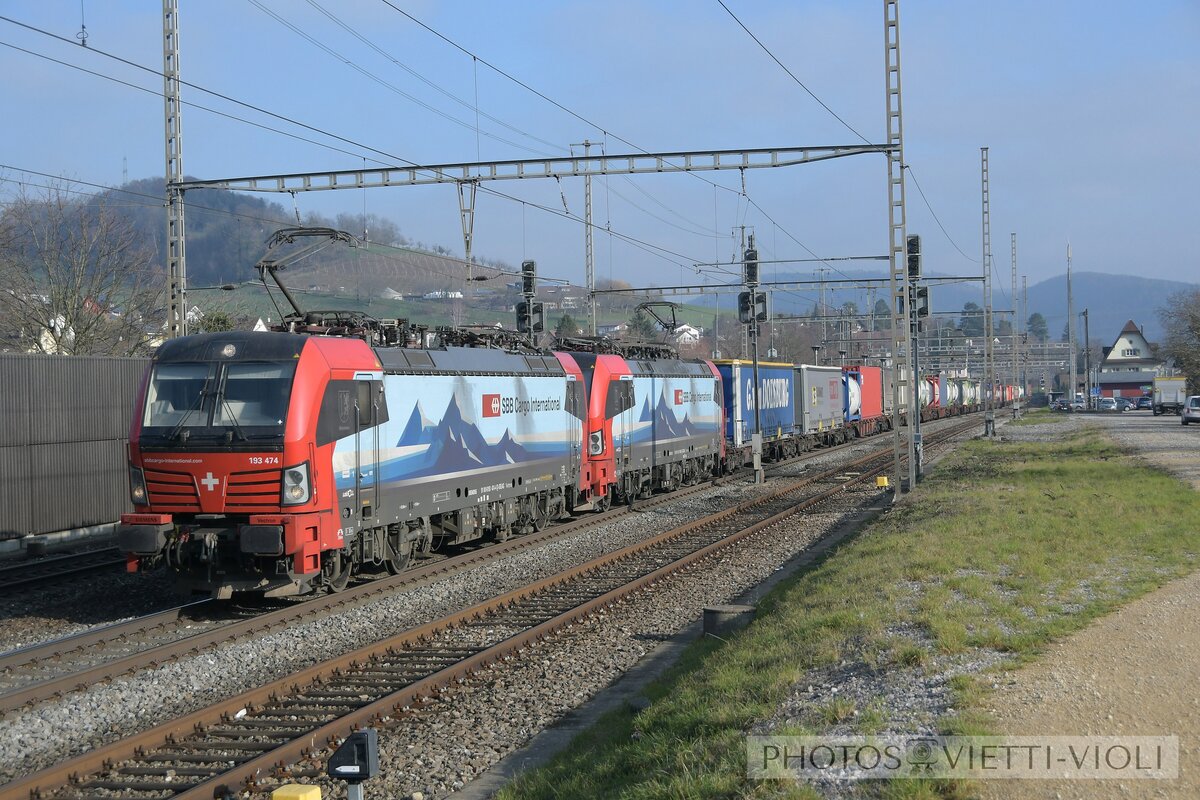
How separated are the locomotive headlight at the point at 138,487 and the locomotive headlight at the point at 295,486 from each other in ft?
6.05

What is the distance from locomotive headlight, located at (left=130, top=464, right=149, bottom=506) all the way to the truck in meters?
75.7

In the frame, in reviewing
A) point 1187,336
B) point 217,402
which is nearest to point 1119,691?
point 217,402

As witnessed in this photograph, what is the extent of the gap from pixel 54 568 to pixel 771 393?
25.0 meters

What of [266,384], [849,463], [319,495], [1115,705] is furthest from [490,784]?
[849,463]

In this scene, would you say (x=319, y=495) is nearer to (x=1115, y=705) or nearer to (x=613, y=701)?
(x=613, y=701)

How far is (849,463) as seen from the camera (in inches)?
1479

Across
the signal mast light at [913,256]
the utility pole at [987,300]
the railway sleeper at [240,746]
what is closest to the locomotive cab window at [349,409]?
the railway sleeper at [240,746]

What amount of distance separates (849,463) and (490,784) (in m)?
31.5

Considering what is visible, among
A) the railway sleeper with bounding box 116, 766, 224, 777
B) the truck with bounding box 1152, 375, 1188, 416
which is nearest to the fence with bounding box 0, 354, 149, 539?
the railway sleeper with bounding box 116, 766, 224, 777

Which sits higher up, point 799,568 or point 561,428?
point 561,428

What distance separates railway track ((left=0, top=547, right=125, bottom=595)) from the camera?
14648 millimetres

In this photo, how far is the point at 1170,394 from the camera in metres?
74.1

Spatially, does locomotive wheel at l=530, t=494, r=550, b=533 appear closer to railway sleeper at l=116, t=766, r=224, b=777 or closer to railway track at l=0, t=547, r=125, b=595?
railway track at l=0, t=547, r=125, b=595

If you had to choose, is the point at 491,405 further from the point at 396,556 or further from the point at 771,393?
the point at 771,393
